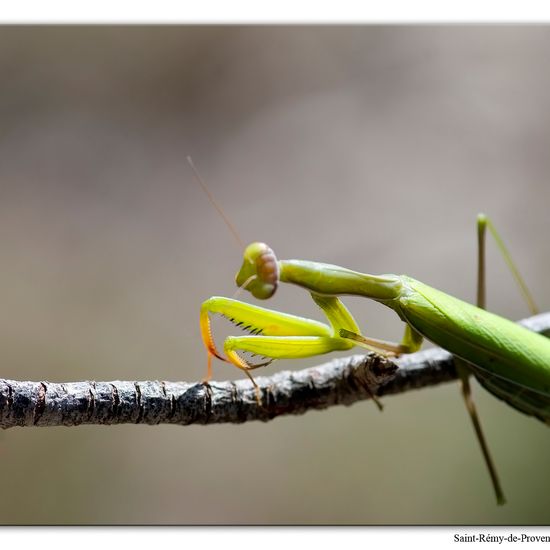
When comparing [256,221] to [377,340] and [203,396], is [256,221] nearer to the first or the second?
[377,340]

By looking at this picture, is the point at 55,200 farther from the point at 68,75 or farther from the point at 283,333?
the point at 283,333

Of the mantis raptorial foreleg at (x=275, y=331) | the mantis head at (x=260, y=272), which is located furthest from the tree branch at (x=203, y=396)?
the mantis head at (x=260, y=272)

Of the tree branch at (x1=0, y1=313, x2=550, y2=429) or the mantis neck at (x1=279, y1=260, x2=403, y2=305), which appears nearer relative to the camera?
the tree branch at (x1=0, y1=313, x2=550, y2=429)

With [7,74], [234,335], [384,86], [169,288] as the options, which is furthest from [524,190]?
[7,74]
